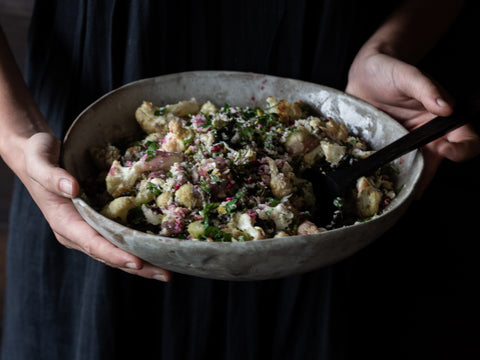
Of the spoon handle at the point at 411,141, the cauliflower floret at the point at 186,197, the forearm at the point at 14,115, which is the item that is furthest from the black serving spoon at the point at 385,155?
the forearm at the point at 14,115

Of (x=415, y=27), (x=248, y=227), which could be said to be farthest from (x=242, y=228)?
(x=415, y=27)

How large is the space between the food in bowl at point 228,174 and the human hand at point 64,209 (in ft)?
0.13

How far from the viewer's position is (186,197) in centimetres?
66

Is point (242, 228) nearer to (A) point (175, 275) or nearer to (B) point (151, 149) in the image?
(B) point (151, 149)

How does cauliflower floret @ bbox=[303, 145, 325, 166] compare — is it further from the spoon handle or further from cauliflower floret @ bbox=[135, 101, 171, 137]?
cauliflower floret @ bbox=[135, 101, 171, 137]

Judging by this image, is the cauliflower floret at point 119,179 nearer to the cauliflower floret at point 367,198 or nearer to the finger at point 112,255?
the finger at point 112,255

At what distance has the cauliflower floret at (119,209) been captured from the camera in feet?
2.14

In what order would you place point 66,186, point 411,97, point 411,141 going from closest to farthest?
point 66,186 < point 411,141 < point 411,97

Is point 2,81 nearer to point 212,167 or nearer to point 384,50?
point 212,167

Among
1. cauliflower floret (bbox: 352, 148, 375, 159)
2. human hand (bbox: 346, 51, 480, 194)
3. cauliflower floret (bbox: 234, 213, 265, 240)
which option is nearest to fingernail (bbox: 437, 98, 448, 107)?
human hand (bbox: 346, 51, 480, 194)

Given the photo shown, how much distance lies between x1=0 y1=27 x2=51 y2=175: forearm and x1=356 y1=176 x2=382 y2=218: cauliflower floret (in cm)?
53

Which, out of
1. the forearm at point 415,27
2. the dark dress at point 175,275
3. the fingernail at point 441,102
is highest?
the forearm at point 415,27

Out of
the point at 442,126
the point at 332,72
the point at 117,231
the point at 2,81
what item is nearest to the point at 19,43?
the point at 2,81

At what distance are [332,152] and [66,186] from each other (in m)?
0.41
